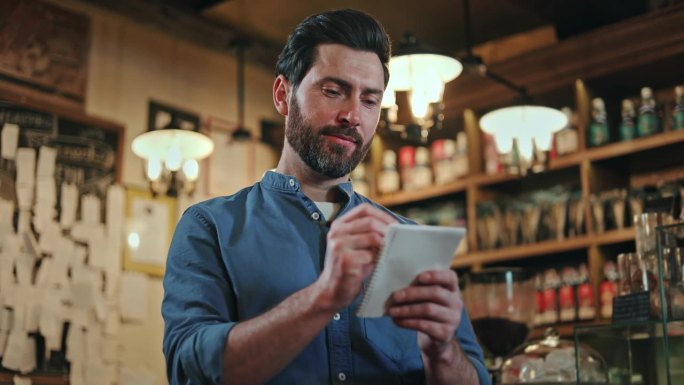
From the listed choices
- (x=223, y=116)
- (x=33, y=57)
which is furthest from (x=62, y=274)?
(x=223, y=116)

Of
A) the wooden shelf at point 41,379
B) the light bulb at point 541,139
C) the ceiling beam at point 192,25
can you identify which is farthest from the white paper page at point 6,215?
the light bulb at point 541,139

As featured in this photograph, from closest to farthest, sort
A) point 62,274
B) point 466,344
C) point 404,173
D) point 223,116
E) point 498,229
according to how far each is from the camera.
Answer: point 466,344, point 62,274, point 498,229, point 404,173, point 223,116

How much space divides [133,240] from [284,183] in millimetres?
3243

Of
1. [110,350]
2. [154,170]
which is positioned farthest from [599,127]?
[110,350]

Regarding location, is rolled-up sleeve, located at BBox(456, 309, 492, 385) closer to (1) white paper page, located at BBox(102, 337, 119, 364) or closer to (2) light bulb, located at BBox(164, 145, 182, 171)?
(2) light bulb, located at BBox(164, 145, 182, 171)

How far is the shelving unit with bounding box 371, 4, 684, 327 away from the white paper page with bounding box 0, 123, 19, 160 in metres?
2.04

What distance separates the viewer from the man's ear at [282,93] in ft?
4.61

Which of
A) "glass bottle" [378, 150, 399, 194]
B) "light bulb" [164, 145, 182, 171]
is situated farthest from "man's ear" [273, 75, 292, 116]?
"glass bottle" [378, 150, 399, 194]

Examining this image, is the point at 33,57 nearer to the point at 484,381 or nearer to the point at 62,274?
the point at 62,274

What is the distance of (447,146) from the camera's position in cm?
464

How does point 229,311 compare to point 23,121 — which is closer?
point 229,311

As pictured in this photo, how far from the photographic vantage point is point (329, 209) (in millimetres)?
1346

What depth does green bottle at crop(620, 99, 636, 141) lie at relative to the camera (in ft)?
13.2

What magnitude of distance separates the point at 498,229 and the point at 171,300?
3.35 m
